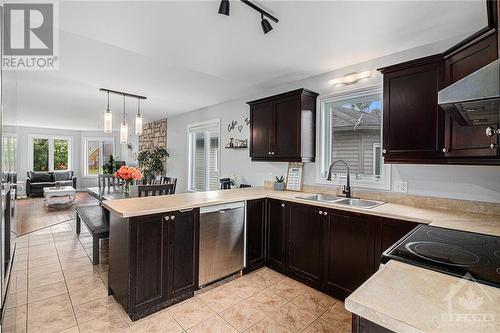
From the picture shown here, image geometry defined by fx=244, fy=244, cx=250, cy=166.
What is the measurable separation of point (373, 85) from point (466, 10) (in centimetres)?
92

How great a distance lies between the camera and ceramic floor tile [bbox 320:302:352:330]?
6.49 feet

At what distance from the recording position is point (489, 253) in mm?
1178

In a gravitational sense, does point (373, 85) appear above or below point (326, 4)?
below

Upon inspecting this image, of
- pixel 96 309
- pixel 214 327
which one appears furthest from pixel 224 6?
pixel 96 309

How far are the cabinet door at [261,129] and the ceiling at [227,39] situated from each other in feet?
1.32

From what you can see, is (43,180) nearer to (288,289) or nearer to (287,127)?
(287,127)

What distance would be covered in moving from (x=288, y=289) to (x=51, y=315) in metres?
2.10

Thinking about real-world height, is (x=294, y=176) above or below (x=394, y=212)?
above

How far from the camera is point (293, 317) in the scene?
206cm

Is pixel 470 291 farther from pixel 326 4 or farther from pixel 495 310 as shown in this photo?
Result: pixel 326 4

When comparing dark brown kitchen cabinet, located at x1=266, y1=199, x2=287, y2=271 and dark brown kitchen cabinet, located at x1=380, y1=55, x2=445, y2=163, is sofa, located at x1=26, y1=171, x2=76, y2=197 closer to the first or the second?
dark brown kitchen cabinet, located at x1=266, y1=199, x2=287, y2=271

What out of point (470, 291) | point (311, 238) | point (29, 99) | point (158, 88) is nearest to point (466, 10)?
point (470, 291)

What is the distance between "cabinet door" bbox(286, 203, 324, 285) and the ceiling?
164cm

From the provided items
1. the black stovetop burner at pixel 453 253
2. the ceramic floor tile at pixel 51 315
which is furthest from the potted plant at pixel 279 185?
the ceramic floor tile at pixel 51 315
